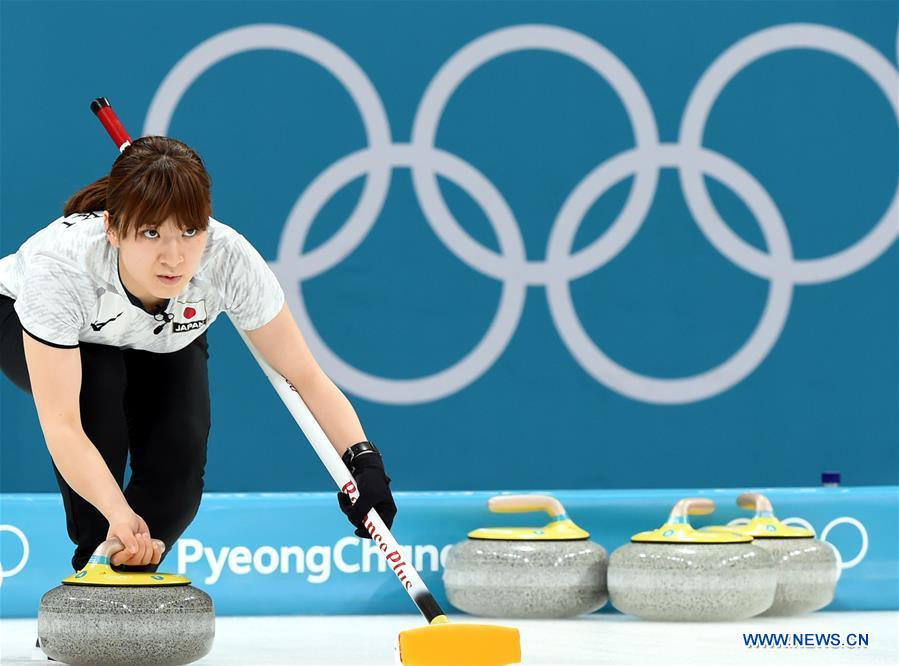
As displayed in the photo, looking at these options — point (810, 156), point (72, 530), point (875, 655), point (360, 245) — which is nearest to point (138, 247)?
point (72, 530)

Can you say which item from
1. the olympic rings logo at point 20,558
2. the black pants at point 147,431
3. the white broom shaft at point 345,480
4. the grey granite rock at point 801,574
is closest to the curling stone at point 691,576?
the grey granite rock at point 801,574

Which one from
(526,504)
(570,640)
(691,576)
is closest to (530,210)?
(526,504)

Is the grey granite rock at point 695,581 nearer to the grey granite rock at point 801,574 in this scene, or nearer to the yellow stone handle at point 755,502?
the grey granite rock at point 801,574

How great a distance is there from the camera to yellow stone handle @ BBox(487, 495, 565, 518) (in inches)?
151

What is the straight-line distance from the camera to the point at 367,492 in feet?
8.73

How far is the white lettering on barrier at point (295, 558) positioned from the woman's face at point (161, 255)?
5.20 ft

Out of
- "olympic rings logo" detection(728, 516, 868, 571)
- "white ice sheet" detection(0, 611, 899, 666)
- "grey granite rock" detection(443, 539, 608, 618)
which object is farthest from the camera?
"olympic rings logo" detection(728, 516, 868, 571)

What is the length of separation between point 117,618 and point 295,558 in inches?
57.6

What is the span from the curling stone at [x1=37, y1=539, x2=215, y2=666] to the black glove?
0.35 metres

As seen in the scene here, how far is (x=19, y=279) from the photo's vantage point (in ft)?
8.94

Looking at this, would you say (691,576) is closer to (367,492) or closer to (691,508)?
(691,508)

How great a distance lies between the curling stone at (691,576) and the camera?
11.7 feet

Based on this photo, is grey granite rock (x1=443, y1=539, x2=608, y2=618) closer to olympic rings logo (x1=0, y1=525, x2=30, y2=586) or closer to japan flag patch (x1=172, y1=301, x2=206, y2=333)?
olympic rings logo (x1=0, y1=525, x2=30, y2=586)

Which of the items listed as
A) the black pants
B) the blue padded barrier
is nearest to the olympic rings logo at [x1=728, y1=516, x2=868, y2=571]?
the blue padded barrier
